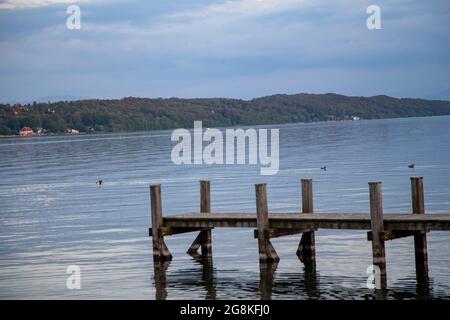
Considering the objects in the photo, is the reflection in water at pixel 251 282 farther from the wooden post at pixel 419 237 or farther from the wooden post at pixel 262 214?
the wooden post at pixel 419 237

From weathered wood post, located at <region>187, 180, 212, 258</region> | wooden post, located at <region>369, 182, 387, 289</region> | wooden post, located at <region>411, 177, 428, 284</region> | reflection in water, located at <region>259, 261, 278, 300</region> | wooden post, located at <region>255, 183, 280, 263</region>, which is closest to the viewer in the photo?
wooden post, located at <region>369, 182, 387, 289</region>

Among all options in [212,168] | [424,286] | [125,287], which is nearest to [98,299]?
[125,287]

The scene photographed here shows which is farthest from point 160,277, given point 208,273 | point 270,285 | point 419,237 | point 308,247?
point 419,237

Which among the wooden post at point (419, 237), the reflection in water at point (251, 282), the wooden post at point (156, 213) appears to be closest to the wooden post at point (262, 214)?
the reflection in water at point (251, 282)

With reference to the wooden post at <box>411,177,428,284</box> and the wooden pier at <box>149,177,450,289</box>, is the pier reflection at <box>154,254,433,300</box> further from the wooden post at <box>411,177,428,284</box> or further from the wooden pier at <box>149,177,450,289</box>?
the wooden pier at <box>149,177,450,289</box>

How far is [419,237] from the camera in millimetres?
26812

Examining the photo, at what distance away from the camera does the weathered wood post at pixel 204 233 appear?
98.7 ft

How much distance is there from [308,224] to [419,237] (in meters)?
3.04

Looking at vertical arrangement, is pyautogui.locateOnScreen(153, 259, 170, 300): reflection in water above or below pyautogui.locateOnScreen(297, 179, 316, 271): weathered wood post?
below

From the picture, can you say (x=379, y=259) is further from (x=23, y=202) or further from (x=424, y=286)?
(x=23, y=202)

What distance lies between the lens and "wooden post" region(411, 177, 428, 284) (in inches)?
1051

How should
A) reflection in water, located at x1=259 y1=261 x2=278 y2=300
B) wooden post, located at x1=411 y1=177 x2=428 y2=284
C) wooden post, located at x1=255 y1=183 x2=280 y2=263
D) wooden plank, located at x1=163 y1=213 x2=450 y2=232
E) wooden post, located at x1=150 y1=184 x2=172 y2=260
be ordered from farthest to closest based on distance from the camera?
wooden post, located at x1=150 y1=184 x2=172 y2=260
wooden post, located at x1=255 y1=183 x2=280 y2=263
wooden post, located at x1=411 y1=177 x2=428 y2=284
reflection in water, located at x1=259 y1=261 x2=278 y2=300
wooden plank, located at x1=163 y1=213 x2=450 y2=232

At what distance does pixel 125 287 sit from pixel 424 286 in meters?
7.83

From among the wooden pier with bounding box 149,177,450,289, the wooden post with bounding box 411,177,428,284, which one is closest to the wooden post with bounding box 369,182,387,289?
the wooden pier with bounding box 149,177,450,289
